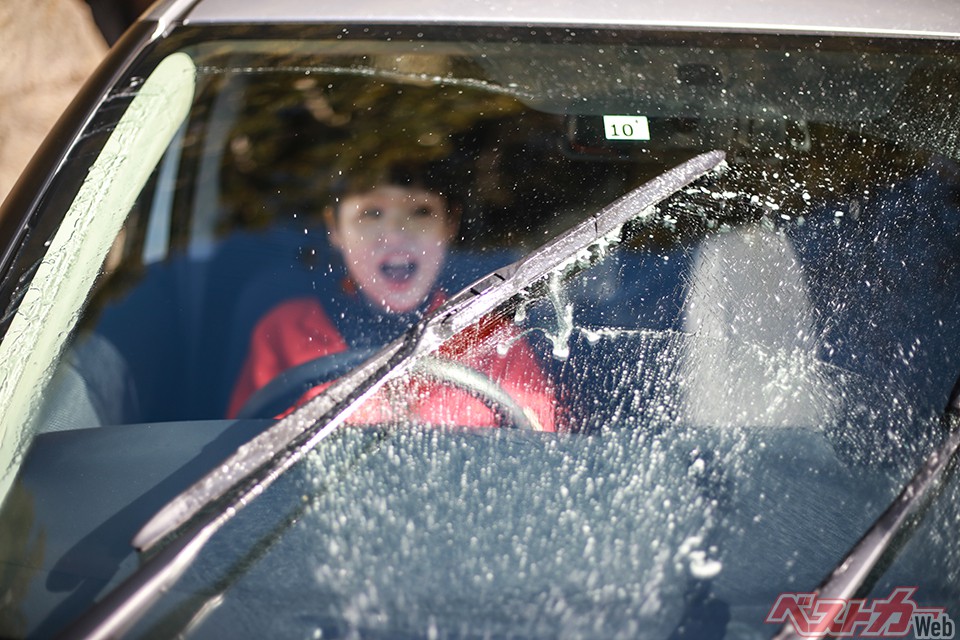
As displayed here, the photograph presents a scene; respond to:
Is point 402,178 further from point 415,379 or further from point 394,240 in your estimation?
point 415,379

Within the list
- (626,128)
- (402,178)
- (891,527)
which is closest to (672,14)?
(626,128)

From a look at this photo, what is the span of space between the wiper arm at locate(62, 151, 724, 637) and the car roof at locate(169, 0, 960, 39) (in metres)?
0.35

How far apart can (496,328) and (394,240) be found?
0.87ft

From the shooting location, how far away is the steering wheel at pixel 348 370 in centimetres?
138

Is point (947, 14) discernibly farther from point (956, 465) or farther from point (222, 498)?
point (222, 498)

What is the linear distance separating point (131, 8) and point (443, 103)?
3603 millimetres

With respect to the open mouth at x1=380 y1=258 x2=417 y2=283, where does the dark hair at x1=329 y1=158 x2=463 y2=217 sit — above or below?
above

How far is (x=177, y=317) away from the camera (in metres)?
1.61

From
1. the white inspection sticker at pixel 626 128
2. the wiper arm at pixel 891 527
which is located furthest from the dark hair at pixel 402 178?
the wiper arm at pixel 891 527

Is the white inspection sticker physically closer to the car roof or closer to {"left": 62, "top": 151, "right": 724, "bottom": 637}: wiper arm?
{"left": 62, "top": 151, "right": 724, "bottom": 637}: wiper arm

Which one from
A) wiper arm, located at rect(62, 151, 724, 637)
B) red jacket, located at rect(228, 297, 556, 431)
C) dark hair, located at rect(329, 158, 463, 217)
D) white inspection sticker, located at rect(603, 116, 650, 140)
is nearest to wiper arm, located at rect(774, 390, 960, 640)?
red jacket, located at rect(228, 297, 556, 431)

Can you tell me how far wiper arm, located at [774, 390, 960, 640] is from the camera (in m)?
1.10

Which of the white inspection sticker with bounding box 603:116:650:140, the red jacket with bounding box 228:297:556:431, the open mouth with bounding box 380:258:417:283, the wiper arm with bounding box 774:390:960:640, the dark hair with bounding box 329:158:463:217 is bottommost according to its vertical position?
the wiper arm with bounding box 774:390:960:640

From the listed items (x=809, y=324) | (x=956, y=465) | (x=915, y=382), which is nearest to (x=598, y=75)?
(x=809, y=324)
